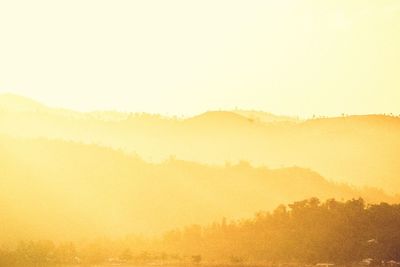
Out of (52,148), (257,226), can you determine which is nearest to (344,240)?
(257,226)

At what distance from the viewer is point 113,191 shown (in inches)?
5448

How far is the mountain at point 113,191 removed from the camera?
394 ft

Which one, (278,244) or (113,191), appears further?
(113,191)

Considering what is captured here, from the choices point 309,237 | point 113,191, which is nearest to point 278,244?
point 309,237

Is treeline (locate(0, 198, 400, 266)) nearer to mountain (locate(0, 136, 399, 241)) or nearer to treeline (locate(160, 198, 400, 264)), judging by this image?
treeline (locate(160, 198, 400, 264))

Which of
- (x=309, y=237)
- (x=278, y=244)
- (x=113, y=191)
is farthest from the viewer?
(x=113, y=191)

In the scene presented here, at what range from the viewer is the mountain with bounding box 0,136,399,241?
120062mm

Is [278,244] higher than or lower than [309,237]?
lower

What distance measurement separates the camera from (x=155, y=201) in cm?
13862

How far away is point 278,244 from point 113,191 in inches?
1791

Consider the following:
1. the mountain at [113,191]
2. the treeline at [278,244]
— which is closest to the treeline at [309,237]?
the treeline at [278,244]

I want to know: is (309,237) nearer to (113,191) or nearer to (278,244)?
(278,244)

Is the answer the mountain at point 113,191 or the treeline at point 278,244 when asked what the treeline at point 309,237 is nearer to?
the treeline at point 278,244

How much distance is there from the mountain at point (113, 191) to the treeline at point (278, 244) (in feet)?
45.2
